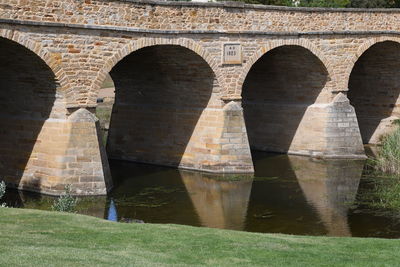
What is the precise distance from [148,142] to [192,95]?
2805 mm

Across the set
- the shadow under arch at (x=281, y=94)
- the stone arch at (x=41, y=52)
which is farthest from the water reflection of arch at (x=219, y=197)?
the shadow under arch at (x=281, y=94)

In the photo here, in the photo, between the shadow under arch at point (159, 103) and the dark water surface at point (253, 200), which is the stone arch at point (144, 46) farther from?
the dark water surface at point (253, 200)

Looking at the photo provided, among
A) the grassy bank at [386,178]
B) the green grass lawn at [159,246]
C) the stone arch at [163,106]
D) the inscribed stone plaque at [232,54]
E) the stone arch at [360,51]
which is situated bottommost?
the green grass lawn at [159,246]

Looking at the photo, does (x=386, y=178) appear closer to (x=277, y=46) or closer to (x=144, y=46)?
(x=277, y=46)

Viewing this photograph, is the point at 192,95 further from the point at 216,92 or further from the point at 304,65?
the point at 304,65

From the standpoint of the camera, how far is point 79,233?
12.8 meters

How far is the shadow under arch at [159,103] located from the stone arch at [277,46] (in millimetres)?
1058

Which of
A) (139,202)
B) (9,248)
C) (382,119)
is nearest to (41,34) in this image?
(139,202)

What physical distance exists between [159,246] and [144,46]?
37.9 ft

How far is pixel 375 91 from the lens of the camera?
33688mm

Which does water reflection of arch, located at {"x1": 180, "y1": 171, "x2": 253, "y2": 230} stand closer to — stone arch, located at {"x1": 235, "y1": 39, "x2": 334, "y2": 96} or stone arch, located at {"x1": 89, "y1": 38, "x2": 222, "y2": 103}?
stone arch, located at {"x1": 235, "y1": 39, "x2": 334, "y2": 96}

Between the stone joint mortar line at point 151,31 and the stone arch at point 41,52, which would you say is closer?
the stone arch at point 41,52

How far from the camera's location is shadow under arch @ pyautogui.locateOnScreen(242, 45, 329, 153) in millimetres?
28859

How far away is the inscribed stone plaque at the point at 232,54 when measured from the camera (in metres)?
24.8
